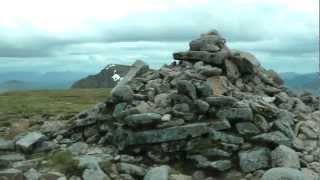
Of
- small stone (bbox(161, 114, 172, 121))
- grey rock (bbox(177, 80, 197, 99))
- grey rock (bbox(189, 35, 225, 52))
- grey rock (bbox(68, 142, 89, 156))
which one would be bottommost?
grey rock (bbox(68, 142, 89, 156))

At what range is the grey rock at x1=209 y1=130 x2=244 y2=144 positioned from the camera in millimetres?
31312

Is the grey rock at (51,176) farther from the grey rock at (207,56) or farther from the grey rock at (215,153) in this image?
the grey rock at (207,56)

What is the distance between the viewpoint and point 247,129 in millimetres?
31906

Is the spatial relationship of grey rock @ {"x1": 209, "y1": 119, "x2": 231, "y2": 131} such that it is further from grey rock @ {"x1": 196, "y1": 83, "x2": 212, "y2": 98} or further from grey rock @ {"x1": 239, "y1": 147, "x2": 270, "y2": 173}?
grey rock @ {"x1": 196, "y1": 83, "x2": 212, "y2": 98}

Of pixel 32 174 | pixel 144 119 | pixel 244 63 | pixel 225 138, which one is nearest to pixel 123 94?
pixel 144 119

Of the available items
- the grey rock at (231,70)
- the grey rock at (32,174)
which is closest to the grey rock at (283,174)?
the grey rock at (231,70)

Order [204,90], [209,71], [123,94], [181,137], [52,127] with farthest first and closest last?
1. [52,127]
2. [209,71]
3. [123,94]
4. [204,90]
5. [181,137]

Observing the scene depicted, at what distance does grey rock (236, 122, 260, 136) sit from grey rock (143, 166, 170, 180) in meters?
4.35

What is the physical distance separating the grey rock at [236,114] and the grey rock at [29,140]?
889 cm

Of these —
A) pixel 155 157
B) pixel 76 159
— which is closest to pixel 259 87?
pixel 155 157

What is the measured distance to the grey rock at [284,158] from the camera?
29953mm

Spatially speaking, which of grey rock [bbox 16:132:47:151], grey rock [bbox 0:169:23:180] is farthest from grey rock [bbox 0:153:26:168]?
grey rock [bbox 0:169:23:180]

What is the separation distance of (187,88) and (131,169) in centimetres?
514

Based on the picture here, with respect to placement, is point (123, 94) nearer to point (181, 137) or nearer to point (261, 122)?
point (181, 137)
